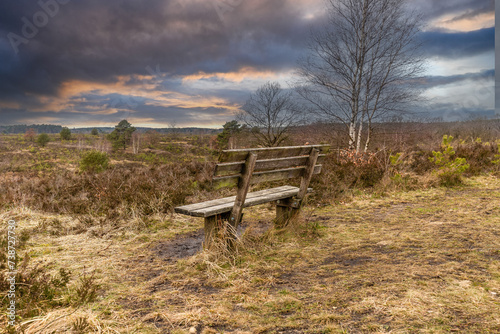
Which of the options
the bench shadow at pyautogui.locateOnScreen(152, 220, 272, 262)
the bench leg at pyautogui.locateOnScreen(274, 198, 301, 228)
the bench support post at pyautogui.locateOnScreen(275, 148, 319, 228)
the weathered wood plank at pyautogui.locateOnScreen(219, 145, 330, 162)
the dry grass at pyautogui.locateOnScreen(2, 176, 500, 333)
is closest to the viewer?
the dry grass at pyautogui.locateOnScreen(2, 176, 500, 333)

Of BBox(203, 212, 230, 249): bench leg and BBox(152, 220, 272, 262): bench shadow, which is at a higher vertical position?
BBox(203, 212, 230, 249): bench leg

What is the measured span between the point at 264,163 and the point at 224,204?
75cm

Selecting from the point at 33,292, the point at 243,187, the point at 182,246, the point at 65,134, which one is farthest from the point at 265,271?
the point at 65,134

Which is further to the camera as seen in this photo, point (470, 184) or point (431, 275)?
point (470, 184)

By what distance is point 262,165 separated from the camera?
3889 millimetres

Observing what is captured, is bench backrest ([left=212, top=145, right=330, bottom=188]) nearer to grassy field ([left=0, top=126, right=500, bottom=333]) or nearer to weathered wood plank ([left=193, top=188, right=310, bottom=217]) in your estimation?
weathered wood plank ([left=193, top=188, right=310, bottom=217])

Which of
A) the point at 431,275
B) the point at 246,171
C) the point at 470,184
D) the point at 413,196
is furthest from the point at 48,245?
the point at 470,184

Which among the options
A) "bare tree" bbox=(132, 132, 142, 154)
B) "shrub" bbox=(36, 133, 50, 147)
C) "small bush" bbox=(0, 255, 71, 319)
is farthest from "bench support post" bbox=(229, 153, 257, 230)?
"shrub" bbox=(36, 133, 50, 147)

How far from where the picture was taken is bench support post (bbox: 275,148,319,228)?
15.3 ft

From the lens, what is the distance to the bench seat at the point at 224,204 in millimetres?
3506

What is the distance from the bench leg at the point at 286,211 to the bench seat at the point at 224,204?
15cm

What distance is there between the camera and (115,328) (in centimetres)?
225

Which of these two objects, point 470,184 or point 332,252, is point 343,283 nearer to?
point 332,252

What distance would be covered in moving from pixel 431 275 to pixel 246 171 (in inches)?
87.5
